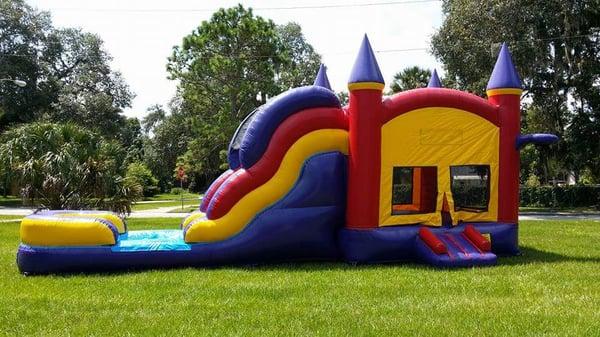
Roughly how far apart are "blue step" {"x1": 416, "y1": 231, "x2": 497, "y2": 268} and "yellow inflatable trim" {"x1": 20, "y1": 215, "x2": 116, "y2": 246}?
198 inches

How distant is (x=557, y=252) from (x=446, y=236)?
2.56 metres

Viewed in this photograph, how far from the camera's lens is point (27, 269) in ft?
28.2

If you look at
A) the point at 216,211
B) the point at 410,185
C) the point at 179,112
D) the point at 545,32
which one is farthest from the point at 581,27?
the point at 179,112

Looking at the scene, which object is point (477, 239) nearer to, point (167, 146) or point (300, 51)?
point (300, 51)

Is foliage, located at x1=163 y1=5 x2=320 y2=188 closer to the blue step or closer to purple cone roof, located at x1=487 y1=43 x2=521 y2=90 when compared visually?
purple cone roof, located at x1=487 y1=43 x2=521 y2=90

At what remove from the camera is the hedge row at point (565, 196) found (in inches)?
1090

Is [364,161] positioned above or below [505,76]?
below

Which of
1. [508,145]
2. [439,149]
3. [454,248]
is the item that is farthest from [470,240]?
[508,145]

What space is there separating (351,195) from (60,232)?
14.8 ft

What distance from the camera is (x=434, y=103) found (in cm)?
1002

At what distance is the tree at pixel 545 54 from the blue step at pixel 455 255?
15.8 meters

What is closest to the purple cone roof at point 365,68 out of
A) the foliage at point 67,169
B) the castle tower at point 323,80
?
the castle tower at point 323,80

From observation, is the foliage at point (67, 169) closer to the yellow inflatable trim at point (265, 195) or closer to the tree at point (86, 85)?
the yellow inflatable trim at point (265, 195)

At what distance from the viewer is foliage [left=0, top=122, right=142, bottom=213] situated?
1373 centimetres
